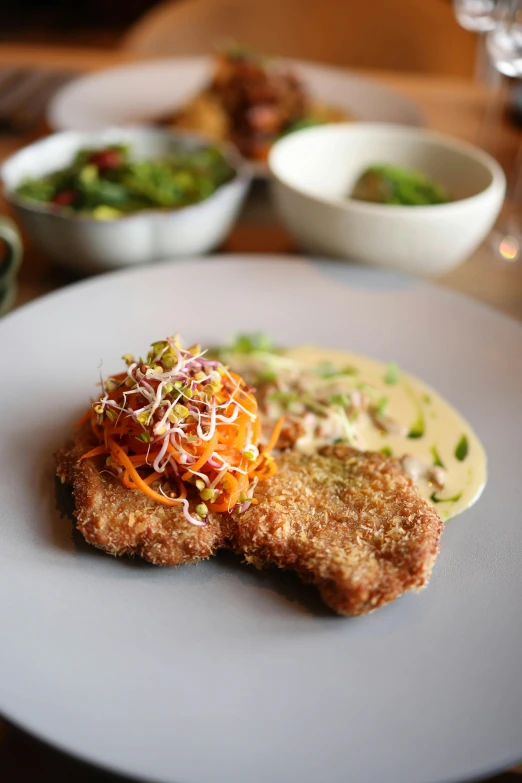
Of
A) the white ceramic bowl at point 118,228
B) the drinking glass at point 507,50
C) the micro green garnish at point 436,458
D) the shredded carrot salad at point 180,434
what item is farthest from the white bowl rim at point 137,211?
the micro green garnish at point 436,458

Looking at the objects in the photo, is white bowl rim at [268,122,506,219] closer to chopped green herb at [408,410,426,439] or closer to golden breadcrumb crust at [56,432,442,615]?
chopped green herb at [408,410,426,439]

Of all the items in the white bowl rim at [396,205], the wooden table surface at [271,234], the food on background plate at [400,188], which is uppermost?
the white bowl rim at [396,205]

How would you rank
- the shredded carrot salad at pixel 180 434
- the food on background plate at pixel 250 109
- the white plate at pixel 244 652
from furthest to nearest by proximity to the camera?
the food on background plate at pixel 250 109 < the shredded carrot salad at pixel 180 434 < the white plate at pixel 244 652

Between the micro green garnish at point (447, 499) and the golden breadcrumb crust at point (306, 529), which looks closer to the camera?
the golden breadcrumb crust at point (306, 529)

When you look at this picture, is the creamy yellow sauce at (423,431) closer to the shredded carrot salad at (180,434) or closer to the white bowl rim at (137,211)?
the shredded carrot salad at (180,434)

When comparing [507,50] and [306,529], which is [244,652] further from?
[507,50]

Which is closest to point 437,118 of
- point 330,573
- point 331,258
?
point 331,258

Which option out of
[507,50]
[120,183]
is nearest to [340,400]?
[120,183]
